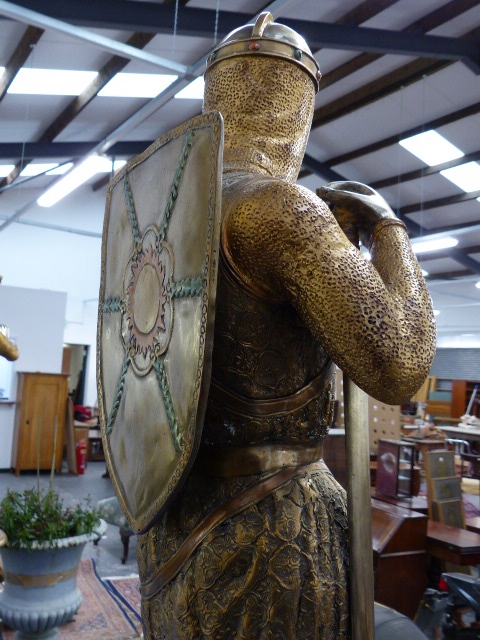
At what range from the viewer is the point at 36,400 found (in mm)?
8766

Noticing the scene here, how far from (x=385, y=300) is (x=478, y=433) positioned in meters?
9.70

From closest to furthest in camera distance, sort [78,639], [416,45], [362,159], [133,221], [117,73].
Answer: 1. [133,221]
2. [78,639]
3. [416,45]
4. [117,73]
5. [362,159]

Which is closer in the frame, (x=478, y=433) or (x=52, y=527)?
(x=52, y=527)

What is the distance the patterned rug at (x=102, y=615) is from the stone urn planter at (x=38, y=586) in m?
0.27

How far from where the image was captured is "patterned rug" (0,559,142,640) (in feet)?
11.1

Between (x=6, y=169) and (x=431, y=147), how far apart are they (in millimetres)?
5499

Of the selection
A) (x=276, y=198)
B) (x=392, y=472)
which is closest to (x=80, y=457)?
(x=392, y=472)

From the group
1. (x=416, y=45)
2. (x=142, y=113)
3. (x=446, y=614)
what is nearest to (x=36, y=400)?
(x=142, y=113)

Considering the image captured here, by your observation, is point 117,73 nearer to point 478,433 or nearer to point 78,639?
point 78,639

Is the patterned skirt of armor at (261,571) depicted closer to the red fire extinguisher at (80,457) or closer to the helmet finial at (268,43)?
the helmet finial at (268,43)

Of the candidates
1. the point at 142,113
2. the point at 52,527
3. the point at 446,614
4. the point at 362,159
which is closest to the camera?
the point at 446,614

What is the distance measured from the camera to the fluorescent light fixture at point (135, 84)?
6330 mm

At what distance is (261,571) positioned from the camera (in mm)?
961

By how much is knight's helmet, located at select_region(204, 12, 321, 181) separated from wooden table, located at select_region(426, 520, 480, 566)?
8.59 feet
